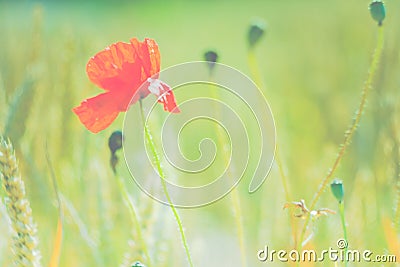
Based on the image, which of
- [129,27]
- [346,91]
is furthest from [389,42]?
[129,27]

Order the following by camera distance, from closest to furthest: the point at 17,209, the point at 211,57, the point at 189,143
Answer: the point at 17,209, the point at 211,57, the point at 189,143

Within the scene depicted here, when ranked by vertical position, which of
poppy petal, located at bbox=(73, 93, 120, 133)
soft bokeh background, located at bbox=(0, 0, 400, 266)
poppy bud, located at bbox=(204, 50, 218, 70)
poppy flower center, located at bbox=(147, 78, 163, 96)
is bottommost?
soft bokeh background, located at bbox=(0, 0, 400, 266)

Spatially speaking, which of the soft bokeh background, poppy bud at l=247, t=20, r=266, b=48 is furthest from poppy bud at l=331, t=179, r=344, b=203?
poppy bud at l=247, t=20, r=266, b=48

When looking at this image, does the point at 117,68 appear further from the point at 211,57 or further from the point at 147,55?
the point at 211,57

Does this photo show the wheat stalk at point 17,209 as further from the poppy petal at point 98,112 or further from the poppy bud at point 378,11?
the poppy bud at point 378,11

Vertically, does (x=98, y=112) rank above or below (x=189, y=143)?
above

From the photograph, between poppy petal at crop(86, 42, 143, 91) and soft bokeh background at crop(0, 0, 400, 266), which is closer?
poppy petal at crop(86, 42, 143, 91)

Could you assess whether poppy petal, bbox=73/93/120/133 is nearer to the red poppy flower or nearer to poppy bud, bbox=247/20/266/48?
the red poppy flower

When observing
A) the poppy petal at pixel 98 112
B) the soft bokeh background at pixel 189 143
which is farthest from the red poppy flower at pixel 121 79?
the soft bokeh background at pixel 189 143

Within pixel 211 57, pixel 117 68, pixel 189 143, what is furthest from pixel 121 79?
pixel 189 143
